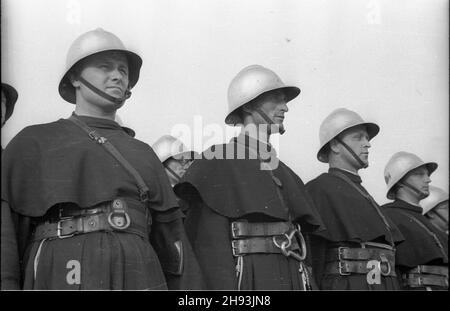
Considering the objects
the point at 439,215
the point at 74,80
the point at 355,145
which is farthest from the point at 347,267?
the point at 439,215

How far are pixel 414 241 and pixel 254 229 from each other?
8.23 ft

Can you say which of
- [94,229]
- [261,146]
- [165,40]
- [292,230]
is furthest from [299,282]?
[165,40]

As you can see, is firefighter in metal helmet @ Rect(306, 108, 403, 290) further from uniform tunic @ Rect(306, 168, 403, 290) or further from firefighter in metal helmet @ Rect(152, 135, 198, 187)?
firefighter in metal helmet @ Rect(152, 135, 198, 187)

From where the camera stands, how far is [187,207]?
33.0 ft

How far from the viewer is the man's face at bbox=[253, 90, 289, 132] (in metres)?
10.5

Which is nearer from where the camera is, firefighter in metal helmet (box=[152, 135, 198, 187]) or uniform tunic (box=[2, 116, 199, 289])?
uniform tunic (box=[2, 116, 199, 289])

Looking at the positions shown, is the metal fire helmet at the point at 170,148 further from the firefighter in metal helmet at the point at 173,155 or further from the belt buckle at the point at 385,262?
the belt buckle at the point at 385,262

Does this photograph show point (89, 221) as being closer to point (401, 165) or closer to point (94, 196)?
point (94, 196)

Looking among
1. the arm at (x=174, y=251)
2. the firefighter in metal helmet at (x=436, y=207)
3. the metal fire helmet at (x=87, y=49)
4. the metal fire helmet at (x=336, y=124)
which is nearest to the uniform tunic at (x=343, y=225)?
the metal fire helmet at (x=336, y=124)

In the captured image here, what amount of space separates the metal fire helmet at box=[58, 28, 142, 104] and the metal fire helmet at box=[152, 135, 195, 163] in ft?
4.40

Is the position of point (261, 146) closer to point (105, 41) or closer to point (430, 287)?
point (105, 41)

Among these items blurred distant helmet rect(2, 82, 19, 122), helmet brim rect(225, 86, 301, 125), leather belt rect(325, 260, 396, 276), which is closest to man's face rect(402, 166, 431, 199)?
leather belt rect(325, 260, 396, 276)

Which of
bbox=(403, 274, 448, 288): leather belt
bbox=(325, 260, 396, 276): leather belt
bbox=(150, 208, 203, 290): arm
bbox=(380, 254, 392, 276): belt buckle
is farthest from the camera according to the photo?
bbox=(403, 274, 448, 288): leather belt

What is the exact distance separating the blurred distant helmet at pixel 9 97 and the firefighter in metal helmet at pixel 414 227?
12.6ft
